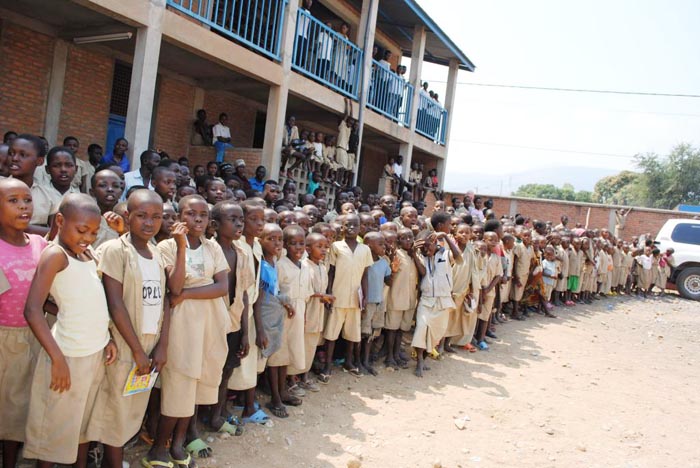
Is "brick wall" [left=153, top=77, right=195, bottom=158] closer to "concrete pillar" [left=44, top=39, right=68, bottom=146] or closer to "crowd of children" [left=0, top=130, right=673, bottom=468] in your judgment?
"concrete pillar" [left=44, top=39, right=68, bottom=146]

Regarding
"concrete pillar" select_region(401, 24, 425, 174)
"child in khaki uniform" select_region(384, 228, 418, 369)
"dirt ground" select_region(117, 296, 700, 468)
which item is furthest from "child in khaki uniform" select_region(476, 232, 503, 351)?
"concrete pillar" select_region(401, 24, 425, 174)

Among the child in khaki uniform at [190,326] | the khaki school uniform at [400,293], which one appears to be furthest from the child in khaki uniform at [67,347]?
the khaki school uniform at [400,293]

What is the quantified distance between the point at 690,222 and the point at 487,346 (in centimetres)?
1105

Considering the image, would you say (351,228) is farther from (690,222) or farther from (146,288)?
(690,222)

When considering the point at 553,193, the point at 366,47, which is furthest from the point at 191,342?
the point at 553,193

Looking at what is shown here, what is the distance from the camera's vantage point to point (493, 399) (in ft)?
15.3

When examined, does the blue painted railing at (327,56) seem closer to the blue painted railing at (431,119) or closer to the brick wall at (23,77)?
the blue painted railing at (431,119)

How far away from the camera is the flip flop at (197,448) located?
294 centimetres

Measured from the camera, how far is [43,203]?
3311 mm

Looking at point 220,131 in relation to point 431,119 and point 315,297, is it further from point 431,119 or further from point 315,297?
point 431,119

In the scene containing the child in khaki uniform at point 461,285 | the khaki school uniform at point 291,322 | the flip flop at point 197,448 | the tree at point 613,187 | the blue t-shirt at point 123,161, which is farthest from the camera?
the tree at point 613,187

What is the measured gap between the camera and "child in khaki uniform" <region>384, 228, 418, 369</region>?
514 cm

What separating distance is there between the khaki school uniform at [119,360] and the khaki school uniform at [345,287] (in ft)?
7.14

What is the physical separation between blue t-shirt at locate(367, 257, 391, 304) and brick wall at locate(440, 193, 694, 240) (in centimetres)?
1440
